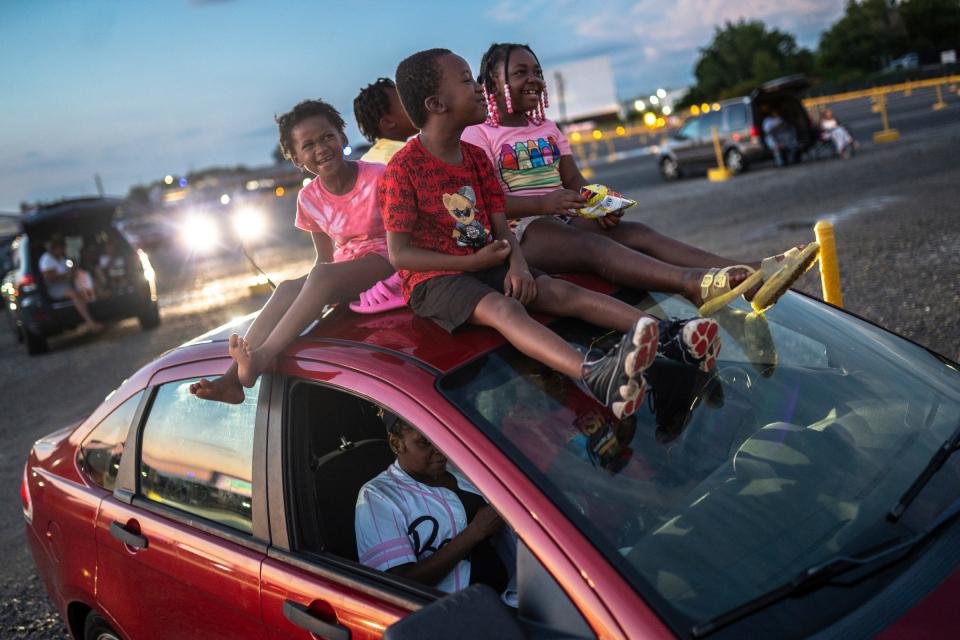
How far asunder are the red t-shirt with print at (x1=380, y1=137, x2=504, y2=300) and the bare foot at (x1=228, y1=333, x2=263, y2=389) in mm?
539

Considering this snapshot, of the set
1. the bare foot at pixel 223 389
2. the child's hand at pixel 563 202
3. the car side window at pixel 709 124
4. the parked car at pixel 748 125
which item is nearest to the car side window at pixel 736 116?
the parked car at pixel 748 125

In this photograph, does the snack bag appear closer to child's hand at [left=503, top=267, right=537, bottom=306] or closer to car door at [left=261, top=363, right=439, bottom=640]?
child's hand at [left=503, top=267, right=537, bottom=306]

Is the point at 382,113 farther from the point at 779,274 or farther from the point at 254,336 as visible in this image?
the point at 779,274

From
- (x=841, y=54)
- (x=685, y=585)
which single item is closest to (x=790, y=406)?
(x=685, y=585)

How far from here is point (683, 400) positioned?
2.35m

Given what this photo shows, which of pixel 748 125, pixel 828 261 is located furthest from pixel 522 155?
pixel 748 125

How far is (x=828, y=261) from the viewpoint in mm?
4516

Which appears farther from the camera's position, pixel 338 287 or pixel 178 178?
pixel 178 178

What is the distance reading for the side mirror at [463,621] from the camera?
5.51 ft

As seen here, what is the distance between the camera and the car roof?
7.72 feet

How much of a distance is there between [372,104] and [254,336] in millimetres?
1898

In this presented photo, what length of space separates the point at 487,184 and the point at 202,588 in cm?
159

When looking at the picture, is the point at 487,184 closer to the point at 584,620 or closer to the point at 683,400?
the point at 683,400

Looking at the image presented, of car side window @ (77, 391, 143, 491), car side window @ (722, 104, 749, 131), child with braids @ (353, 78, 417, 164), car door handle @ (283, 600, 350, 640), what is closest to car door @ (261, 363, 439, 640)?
car door handle @ (283, 600, 350, 640)
